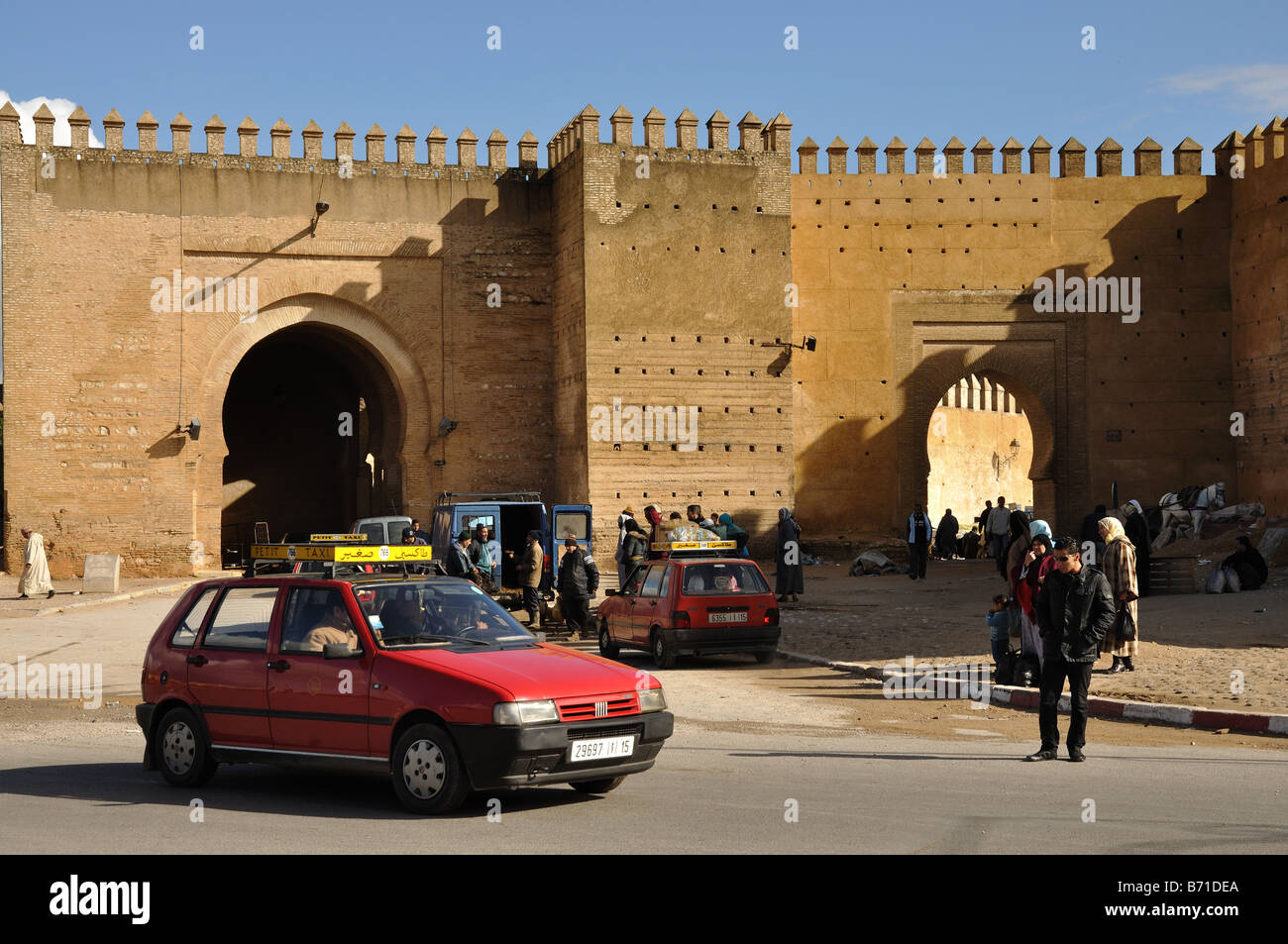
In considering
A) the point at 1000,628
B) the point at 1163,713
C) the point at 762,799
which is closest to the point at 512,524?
the point at 1000,628

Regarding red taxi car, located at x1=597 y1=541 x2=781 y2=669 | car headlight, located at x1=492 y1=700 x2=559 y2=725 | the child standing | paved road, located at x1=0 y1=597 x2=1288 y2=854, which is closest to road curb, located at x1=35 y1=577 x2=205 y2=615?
red taxi car, located at x1=597 y1=541 x2=781 y2=669

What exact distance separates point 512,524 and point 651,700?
1455 centimetres

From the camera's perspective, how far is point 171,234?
2653cm

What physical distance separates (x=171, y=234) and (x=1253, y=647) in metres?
20.6

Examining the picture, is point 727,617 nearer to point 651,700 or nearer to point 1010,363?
point 651,700

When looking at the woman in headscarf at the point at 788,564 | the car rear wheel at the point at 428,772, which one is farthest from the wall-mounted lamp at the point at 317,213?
the car rear wheel at the point at 428,772

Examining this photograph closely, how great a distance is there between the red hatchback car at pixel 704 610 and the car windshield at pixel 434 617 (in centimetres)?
602

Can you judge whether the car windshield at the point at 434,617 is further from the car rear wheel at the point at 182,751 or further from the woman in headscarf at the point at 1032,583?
the woman in headscarf at the point at 1032,583

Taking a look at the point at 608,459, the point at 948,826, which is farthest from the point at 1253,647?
the point at 608,459

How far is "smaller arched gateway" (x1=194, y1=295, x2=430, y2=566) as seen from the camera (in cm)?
2727

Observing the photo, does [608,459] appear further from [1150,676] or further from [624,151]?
[1150,676]

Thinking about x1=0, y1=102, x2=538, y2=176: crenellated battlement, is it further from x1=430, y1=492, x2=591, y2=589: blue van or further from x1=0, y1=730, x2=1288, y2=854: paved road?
x1=0, y1=730, x2=1288, y2=854: paved road

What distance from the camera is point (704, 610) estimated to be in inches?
548
